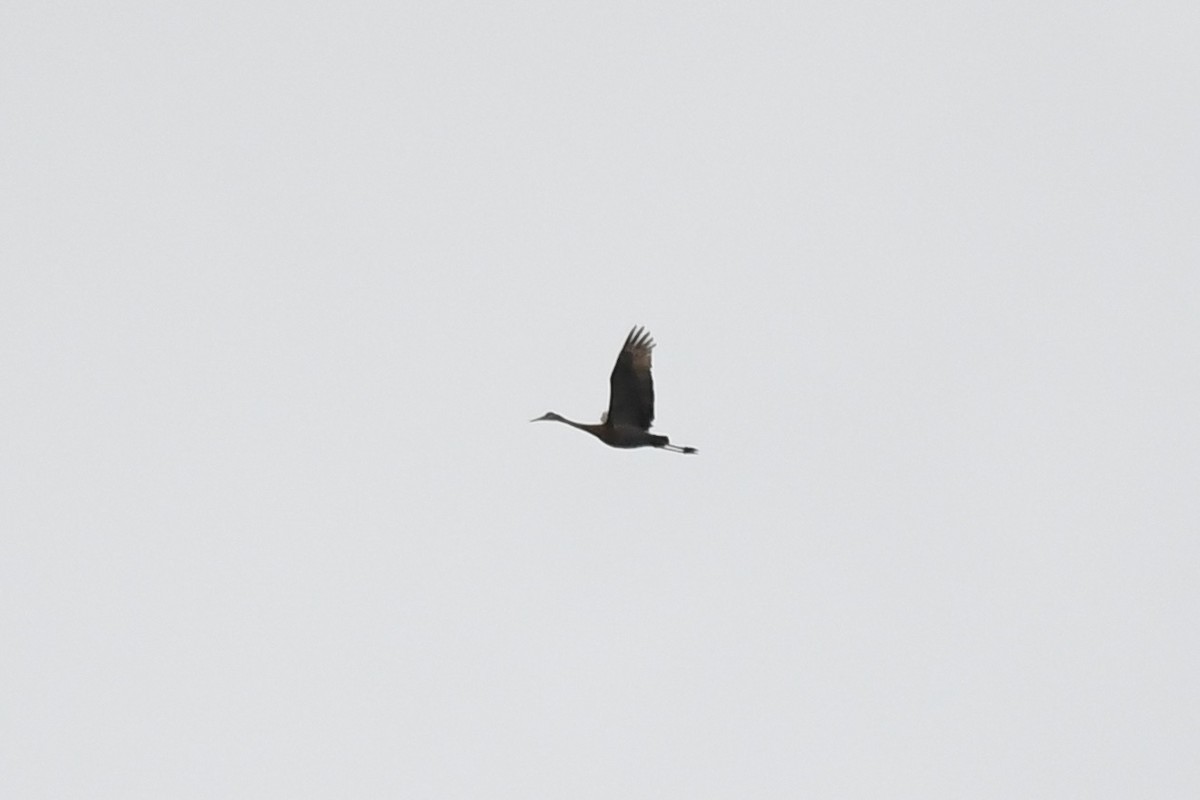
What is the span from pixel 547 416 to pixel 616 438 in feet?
4.60

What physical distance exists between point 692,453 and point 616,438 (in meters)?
1.47

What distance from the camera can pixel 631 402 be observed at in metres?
50.9

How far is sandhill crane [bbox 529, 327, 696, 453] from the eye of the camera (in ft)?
166

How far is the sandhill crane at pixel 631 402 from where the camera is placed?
1992 inches

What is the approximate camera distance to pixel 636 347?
166 ft

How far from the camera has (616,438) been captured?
51438mm

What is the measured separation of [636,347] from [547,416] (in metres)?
2.45

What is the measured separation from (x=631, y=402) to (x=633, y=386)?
1.01ft

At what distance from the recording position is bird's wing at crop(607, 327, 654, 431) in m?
50.6

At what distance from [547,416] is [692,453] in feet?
8.33

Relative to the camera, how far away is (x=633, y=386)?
50750mm

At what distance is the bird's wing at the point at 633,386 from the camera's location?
5056 centimetres
